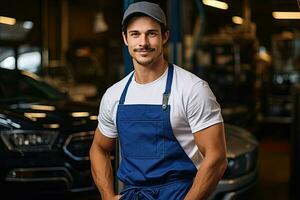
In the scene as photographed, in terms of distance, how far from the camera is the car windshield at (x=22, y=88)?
6404 millimetres

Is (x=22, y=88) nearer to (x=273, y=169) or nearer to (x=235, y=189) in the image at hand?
(x=235, y=189)

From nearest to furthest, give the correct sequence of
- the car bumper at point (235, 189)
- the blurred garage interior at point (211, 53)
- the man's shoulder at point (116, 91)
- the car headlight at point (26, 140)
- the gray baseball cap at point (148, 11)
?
1. the gray baseball cap at point (148, 11)
2. the man's shoulder at point (116, 91)
3. the car bumper at point (235, 189)
4. the car headlight at point (26, 140)
5. the blurred garage interior at point (211, 53)

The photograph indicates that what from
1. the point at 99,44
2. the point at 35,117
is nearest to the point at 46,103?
the point at 35,117

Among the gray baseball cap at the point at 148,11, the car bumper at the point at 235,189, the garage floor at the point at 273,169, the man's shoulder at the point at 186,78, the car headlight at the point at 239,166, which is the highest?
the gray baseball cap at the point at 148,11

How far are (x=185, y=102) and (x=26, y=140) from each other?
3.10m

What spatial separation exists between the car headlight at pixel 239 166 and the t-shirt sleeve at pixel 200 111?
8.50ft

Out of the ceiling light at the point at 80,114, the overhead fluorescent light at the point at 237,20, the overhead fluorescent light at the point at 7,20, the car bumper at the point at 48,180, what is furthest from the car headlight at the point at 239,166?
the overhead fluorescent light at the point at 7,20

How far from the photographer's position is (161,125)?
98.8 inches

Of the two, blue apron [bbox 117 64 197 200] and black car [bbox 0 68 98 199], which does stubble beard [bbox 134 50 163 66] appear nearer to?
blue apron [bbox 117 64 197 200]

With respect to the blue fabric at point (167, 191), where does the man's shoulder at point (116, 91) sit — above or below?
above

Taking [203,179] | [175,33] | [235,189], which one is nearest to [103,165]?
[203,179]

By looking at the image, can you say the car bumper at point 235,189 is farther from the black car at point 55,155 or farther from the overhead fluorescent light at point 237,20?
the overhead fluorescent light at point 237,20

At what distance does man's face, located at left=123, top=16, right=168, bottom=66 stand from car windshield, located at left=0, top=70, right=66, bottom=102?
387cm

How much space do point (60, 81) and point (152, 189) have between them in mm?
10116
